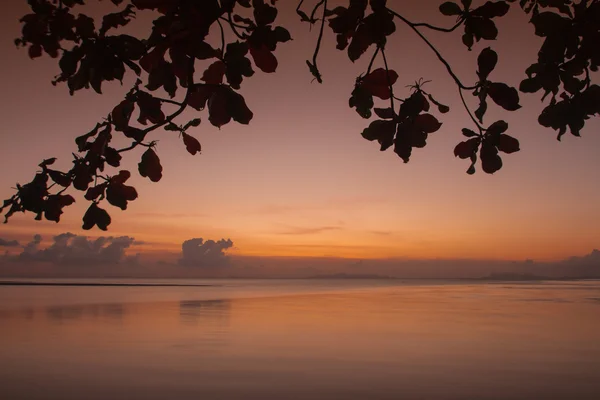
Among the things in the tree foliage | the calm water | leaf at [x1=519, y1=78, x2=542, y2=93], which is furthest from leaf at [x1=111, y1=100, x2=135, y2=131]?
the calm water

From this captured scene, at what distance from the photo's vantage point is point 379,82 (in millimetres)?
1930

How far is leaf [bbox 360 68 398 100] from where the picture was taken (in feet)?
6.30

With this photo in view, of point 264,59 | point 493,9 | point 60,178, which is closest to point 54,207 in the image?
point 60,178

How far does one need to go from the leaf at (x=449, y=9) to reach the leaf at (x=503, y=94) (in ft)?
0.79

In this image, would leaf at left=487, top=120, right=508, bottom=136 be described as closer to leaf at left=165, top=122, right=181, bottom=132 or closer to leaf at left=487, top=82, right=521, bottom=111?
leaf at left=487, top=82, right=521, bottom=111

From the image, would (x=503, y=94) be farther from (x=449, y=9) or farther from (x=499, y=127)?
(x=449, y=9)

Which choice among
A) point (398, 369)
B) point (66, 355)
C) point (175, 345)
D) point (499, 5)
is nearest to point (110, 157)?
point (499, 5)

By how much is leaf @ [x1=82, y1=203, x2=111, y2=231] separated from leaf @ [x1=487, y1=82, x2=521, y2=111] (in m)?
1.18

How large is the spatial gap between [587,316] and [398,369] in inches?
574

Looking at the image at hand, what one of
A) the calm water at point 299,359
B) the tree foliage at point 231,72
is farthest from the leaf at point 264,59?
the calm water at point 299,359

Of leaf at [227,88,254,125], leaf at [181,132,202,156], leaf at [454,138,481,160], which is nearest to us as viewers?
leaf at [227,88,254,125]

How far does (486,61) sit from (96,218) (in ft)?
3.92

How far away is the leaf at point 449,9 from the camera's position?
1780mm

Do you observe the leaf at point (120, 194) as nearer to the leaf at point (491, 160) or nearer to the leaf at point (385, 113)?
the leaf at point (385, 113)
